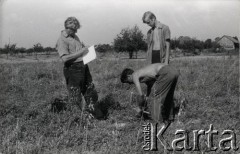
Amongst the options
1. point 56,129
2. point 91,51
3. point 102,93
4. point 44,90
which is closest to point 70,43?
point 91,51

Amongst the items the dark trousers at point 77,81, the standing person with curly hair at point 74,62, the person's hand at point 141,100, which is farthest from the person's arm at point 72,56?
the person's hand at point 141,100

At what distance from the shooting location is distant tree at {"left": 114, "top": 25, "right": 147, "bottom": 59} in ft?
179

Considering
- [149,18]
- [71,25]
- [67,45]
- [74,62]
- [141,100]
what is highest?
[149,18]

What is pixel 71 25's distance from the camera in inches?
201

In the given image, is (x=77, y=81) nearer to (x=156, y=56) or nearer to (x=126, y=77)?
(x=126, y=77)

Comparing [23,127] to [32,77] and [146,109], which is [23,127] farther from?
[32,77]

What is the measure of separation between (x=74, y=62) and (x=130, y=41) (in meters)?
50.6

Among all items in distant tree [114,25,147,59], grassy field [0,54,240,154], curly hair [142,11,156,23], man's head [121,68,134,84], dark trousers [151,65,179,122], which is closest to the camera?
grassy field [0,54,240,154]

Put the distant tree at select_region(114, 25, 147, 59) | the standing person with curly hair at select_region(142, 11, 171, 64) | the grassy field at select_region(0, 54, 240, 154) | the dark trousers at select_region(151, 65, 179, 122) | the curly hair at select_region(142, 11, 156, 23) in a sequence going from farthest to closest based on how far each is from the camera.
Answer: the distant tree at select_region(114, 25, 147, 59)
the standing person with curly hair at select_region(142, 11, 171, 64)
the curly hair at select_region(142, 11, 156, 23)
the dark trousers at select_region(151, 65, 179, 122)
the grassy field at select_region(0, 54, 240, 154)

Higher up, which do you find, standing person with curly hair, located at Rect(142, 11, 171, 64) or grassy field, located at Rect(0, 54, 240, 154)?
standing person with curly hair, located at Rect(142, 11, 171, 64)

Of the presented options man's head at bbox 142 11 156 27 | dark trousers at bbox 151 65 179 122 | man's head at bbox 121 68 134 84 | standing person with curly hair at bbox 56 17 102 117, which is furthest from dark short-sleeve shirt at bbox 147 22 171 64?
standing person with curly hair at bbox 56 17 102 117

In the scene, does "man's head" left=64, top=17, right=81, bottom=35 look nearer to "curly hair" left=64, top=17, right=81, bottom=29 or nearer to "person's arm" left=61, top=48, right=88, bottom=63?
"curly hair" left=64, top=17, right=81, bottom=29

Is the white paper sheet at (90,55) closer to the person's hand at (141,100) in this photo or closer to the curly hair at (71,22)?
the curly hair at (71,22)

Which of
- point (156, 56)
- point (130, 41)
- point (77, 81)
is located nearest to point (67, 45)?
point (77, 81)
